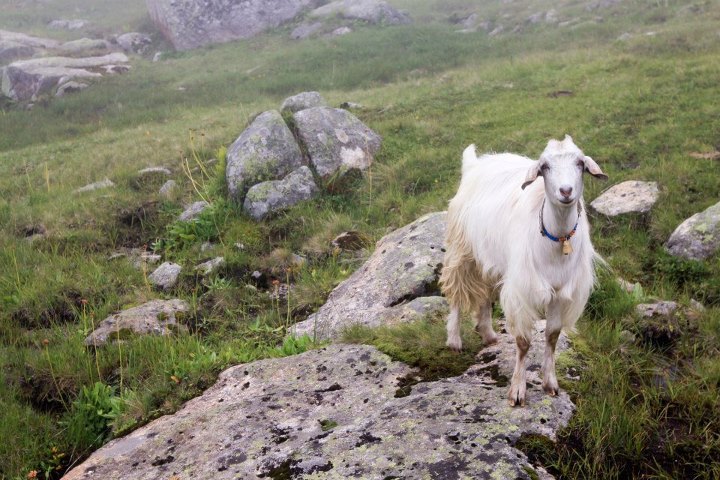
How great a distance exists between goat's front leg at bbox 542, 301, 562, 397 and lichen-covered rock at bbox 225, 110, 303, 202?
7725mm

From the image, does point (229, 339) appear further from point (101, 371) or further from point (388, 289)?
point (388, 289)

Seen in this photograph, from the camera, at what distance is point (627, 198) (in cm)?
868

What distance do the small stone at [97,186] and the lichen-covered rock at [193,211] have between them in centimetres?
269

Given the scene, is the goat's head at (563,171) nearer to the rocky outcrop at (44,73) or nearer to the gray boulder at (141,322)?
the gray boulder at (141,322)

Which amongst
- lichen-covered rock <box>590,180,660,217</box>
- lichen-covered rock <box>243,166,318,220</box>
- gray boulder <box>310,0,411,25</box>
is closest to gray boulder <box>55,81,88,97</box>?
gray boulder <box>310,0,411,25</box>

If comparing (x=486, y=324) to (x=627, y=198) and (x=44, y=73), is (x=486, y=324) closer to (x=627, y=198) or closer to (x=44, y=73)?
(x=627, y=198)

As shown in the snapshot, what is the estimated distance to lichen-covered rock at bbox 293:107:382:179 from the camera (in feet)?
38.5

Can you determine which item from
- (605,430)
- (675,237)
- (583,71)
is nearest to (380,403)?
(605,430)

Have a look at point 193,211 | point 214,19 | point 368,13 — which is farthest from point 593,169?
point 214,19

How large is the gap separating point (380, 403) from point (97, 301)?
18.3 ft

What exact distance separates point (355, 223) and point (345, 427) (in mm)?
6087

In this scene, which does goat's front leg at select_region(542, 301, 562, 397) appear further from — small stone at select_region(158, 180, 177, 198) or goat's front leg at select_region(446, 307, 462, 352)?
small stone at select_region(158, 180, 177, 198)

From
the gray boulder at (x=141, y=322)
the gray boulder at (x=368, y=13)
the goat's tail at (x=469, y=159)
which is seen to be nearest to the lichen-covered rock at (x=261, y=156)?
the gray boulder at (x=141, y=322)

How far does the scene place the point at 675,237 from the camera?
7438mm
